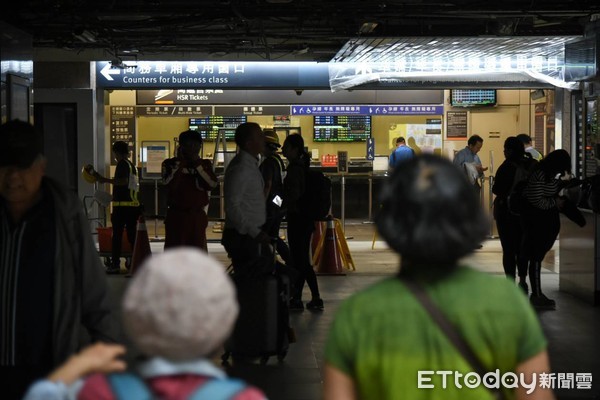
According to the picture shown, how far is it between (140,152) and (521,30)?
12426 mm

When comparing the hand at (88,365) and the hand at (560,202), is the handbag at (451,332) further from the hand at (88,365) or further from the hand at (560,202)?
the hand at (560,202)

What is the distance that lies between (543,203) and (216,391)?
9666 millimetres

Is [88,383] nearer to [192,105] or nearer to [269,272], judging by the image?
[269,272]

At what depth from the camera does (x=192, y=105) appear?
76.5 feet

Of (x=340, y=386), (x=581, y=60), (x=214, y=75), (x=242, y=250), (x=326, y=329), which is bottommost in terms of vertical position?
(x=326, y=329)

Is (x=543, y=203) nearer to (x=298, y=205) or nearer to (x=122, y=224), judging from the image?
(x=298, y=205)

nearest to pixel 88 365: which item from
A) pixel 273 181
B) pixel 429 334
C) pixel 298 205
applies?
pixel 429 334

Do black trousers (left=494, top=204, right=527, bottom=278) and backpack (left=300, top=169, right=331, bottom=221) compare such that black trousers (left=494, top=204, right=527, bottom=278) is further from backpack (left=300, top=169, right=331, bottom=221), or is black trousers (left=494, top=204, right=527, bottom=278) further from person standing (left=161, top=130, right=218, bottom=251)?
person standing (left=161, top=130, right=218, bottom=251)

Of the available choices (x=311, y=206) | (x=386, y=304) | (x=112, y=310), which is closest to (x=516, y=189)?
(x=311, y=206)

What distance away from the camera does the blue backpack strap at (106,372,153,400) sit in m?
2.40

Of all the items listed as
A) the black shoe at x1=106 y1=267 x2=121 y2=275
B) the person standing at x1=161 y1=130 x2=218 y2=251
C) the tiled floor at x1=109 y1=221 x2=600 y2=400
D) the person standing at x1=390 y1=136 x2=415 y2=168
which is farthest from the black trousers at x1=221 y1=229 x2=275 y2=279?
the person standing at x1=390 y1=136 x2=415 y2=168

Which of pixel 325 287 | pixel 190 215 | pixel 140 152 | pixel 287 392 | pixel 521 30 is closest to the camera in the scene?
pixel 287 392

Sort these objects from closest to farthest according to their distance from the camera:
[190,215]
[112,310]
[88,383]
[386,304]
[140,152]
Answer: [88,383] < [386,304] < [112,310] < [190,215] < [140,152]

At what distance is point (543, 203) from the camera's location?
38.1 feet
